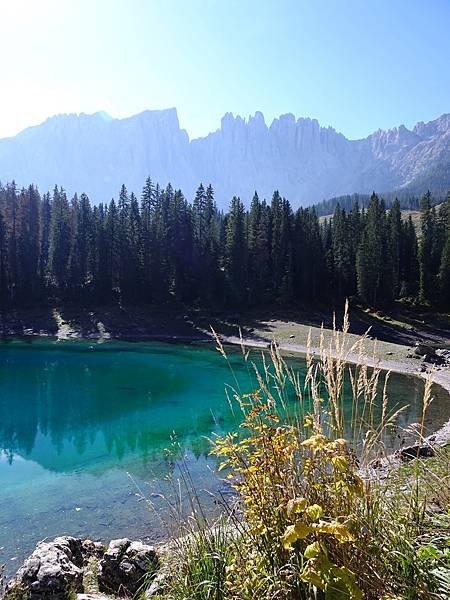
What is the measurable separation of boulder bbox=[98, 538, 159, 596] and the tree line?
170 feet

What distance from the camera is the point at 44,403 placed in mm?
25797

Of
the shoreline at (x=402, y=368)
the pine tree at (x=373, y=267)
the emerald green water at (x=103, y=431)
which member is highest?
the pine tree at (x=373, y=267)

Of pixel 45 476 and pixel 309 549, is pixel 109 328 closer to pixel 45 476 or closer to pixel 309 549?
pixel 45 476

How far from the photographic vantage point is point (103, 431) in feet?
67.1

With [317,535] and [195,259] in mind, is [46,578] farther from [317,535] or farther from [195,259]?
[195,259]

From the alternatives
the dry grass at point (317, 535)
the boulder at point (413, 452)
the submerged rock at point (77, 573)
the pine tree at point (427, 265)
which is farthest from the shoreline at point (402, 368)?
the pine tree at point (427, 265)

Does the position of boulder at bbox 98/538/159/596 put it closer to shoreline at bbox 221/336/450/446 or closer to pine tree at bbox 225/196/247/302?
shoreline at bbox 221/336/450/446

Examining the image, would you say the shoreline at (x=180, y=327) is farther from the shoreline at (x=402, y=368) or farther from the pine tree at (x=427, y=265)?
the pine tree at (x=427, y=265)

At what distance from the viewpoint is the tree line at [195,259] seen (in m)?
58.1

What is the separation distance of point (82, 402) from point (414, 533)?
24787 mm

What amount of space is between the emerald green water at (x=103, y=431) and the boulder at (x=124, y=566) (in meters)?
0.54

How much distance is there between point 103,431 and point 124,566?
14.4 metres

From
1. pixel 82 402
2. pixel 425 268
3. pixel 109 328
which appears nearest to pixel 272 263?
pixel 425 268

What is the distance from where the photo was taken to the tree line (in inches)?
2286
